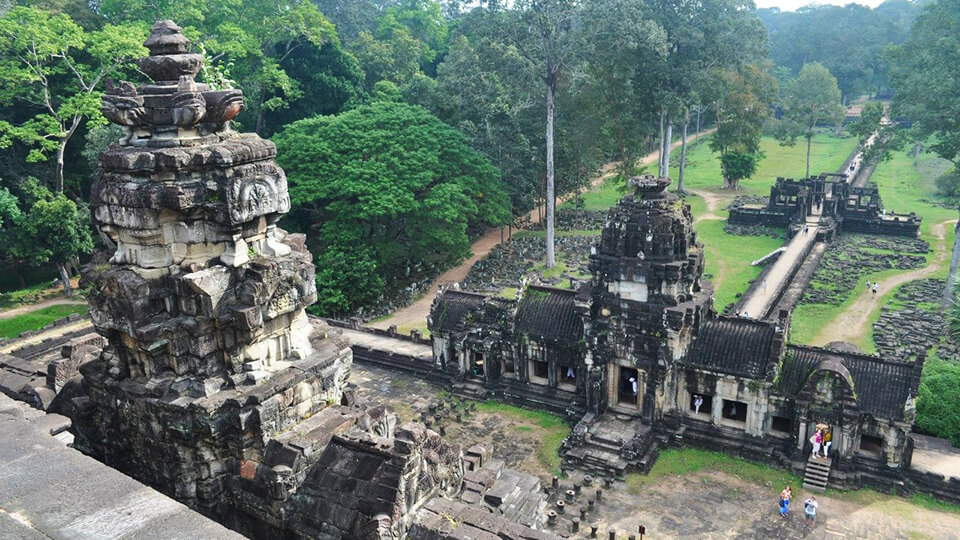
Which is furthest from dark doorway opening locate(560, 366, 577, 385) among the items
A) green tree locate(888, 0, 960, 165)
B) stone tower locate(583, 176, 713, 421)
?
green tree locate(888, 0, 960, 165)

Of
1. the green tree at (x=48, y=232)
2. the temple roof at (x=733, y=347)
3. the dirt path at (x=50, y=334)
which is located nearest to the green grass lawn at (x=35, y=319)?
the green tree at (x=48, y=232)

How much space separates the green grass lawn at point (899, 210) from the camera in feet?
125

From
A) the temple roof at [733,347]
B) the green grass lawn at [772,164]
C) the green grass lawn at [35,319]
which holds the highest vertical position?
the green grass lawn at [772,164]

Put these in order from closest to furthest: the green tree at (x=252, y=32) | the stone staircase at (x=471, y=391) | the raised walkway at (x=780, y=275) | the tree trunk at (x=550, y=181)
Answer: the stone staircase at (x=471, y=391), the raised walkway at (x=780, y=275), the tree trunk at (x=550, y=181), the green tree at (x=252, y=32)

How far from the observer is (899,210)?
202 feet

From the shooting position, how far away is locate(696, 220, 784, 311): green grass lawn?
147 ft

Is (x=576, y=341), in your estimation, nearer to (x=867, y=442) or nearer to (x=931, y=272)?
(x=867, y=442)

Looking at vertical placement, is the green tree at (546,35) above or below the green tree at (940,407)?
above

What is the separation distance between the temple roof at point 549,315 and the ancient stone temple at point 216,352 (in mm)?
15427

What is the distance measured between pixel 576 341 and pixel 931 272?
32.0m

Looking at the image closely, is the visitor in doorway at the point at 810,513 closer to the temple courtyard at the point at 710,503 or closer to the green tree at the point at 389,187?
the temple courtyard at the point at 710,503

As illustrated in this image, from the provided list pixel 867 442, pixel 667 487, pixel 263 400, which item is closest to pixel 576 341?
pixel 667 487

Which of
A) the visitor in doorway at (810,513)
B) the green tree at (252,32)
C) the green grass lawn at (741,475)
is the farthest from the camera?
the green tree at (252,32)

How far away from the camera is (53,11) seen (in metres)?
46.4
